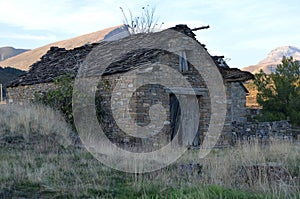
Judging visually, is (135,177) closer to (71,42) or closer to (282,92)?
(282,92)

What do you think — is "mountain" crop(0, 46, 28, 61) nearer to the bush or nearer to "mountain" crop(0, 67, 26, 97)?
"mountain" crop(0, 67, 26, 97)

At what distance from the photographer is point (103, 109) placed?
13.3 metres

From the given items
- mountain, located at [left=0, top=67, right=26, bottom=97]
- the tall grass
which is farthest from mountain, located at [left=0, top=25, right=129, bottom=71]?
the tall grass

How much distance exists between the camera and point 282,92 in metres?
18.8

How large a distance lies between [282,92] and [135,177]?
14927 millimetres

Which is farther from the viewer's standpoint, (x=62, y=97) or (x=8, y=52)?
(x=8, y=52)

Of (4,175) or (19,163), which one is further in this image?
(19,163)

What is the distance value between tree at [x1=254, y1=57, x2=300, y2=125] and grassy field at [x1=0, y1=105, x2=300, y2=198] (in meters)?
10.1

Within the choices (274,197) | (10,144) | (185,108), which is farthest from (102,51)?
(274,197)

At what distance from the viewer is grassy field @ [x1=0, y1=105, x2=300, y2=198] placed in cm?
482

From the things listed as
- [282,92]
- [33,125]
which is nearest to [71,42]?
[282,92]

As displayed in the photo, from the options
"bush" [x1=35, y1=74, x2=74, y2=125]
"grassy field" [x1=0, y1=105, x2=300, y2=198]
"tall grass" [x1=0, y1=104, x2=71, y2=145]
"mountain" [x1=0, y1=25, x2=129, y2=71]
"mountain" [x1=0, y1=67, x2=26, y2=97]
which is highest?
"mountain" [x1=0, y1=25, x2=129, y2=71]

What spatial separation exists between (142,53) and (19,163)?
7.22 metres

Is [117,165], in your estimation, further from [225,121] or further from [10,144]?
[225,121]
